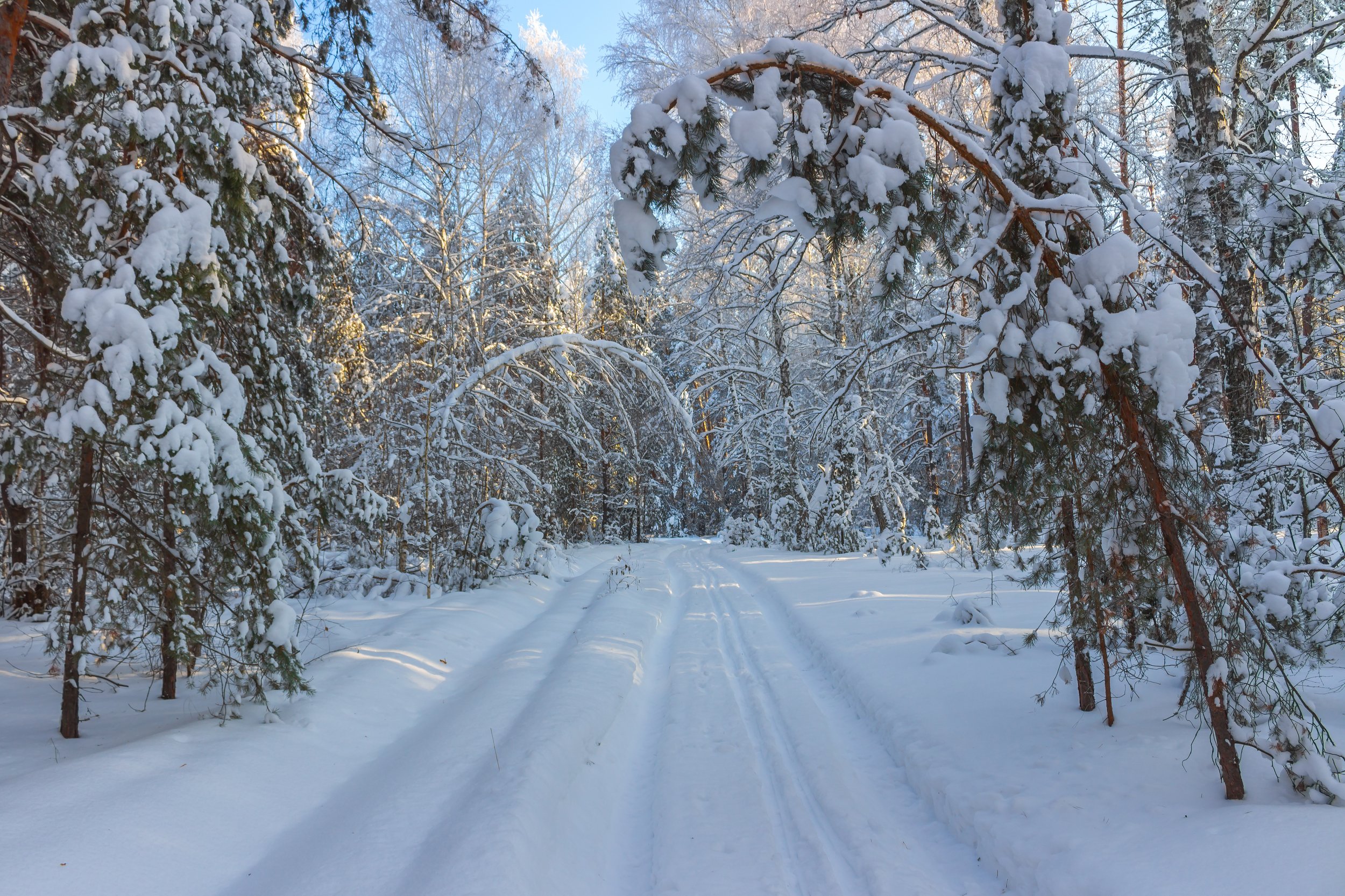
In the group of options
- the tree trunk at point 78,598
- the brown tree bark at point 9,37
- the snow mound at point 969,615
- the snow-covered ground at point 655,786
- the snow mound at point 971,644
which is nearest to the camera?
the snow-covered ground at point 655,786

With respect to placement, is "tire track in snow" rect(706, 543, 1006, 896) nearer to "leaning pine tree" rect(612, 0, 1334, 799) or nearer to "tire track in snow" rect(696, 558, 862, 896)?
"tire track in snow" rect(696, 558, 862, 896)

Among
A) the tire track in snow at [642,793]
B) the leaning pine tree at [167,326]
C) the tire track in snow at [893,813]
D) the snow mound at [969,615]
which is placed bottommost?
the tire track in snow at [642,793]

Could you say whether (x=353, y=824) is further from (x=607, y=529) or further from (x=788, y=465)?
(x=607, y=529)

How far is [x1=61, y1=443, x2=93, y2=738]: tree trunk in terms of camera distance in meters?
4.45

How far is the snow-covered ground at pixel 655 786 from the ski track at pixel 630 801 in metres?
0.02

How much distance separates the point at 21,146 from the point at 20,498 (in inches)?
133

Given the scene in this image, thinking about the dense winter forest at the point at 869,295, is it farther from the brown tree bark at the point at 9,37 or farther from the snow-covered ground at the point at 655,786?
the snow-covered ground at the point at 655,786

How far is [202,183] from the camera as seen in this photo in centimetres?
475

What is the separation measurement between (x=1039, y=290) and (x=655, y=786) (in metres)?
3.83

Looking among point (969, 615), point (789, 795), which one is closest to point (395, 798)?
point (789, 795)

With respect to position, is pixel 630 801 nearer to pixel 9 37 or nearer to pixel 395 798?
pixel 395 798

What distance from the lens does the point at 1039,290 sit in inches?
153

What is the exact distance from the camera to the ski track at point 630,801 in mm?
3156

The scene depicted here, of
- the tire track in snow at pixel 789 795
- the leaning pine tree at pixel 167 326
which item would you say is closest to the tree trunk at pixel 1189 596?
the tire track in snow at pixel 789 795
